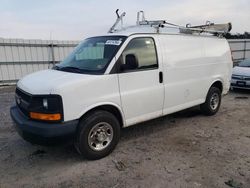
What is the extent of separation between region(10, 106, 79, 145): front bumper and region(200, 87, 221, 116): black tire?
367cm

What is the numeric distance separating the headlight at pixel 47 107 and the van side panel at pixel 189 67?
2218 mm

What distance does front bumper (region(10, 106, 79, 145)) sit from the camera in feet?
11.5

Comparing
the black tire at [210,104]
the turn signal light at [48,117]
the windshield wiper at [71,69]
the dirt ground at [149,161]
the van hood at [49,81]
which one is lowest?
the dirt ground at [149,161]

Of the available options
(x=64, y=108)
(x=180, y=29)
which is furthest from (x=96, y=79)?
(x=180, y=29)

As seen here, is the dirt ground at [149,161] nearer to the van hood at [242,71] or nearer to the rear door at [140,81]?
the rear door at [140,81]

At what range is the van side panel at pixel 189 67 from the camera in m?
4.95

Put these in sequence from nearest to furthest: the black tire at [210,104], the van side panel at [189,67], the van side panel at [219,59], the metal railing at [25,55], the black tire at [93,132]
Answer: the black tire at [93,132] → the van side panel at [189,67] → the van side panel at [219,59] → the black tire at [210,104] → the metal railing at [25,55]

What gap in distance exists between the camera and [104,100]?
3.95 metres

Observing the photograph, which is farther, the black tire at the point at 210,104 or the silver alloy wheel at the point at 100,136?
the black tire at the point at 210,104

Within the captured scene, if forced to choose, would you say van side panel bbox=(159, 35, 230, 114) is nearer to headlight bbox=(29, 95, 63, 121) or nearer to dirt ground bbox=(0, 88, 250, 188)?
dirt ground bbox=(0, 88, 250, 188)

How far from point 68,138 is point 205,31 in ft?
14.0

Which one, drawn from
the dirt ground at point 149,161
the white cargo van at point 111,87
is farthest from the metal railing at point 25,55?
the white cargo van at point 111,87

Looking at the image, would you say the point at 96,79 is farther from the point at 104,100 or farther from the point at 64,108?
the point at 64,108

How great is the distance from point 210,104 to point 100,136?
339 cm
